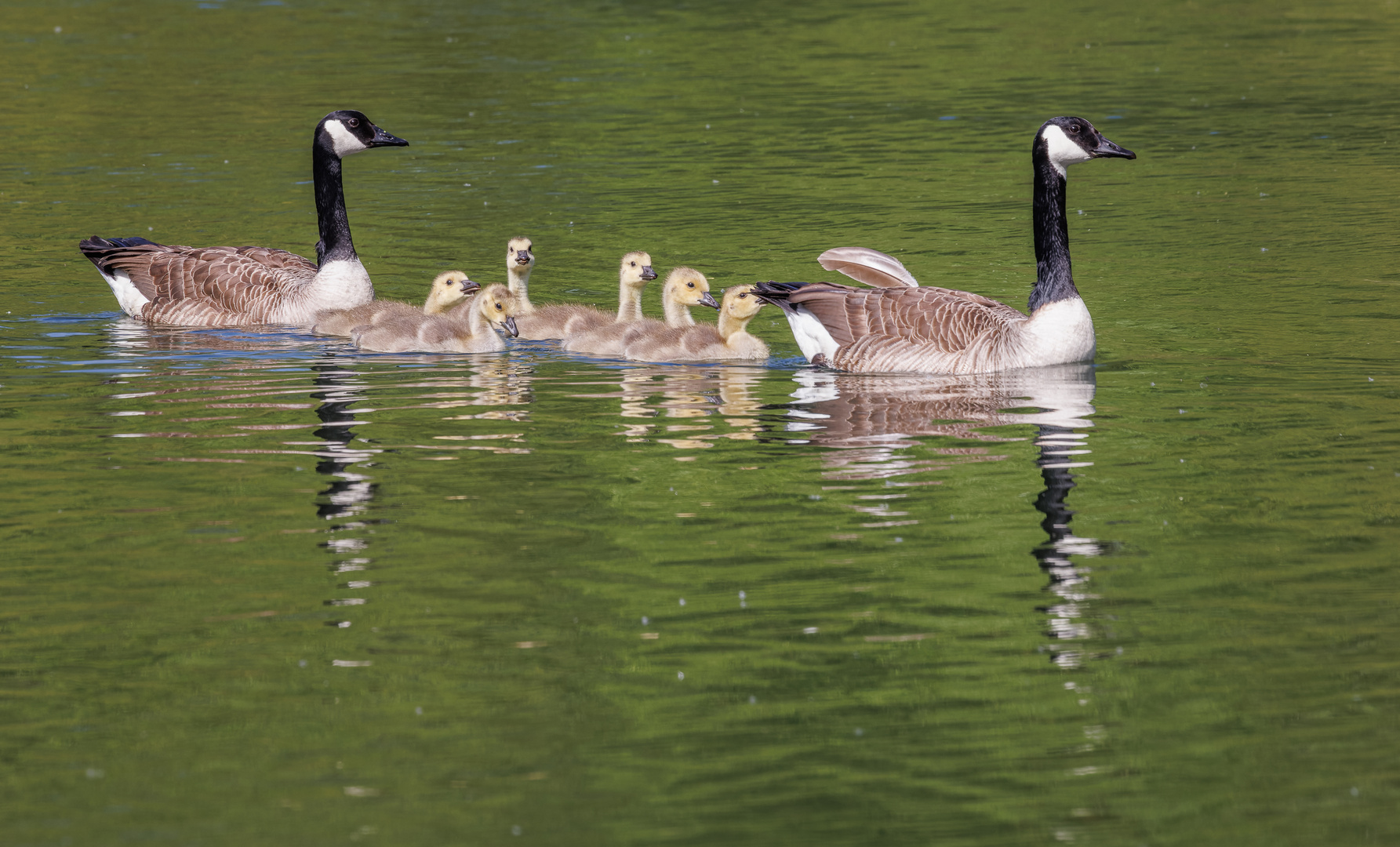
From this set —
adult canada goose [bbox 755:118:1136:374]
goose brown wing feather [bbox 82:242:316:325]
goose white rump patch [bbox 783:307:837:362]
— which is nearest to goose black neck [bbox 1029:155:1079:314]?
adult canada goose [bbox 755:118:1136:374]

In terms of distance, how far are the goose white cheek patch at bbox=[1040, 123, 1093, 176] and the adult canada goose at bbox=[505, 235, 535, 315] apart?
16.7 ft

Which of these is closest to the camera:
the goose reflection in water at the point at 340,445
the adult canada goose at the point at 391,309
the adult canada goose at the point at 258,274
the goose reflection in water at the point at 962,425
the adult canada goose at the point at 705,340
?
the goose reflection in water at the point at 962,425

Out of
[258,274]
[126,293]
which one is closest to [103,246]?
[126,293]

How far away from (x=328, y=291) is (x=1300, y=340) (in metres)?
9.49

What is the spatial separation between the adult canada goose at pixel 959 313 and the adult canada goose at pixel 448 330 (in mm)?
2586

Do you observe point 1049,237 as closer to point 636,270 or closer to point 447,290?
point 636,270

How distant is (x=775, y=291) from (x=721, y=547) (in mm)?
6028

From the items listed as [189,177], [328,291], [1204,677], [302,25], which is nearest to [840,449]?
[1204,677]

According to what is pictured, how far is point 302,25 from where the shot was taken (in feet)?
150

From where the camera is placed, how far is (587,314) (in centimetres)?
1814

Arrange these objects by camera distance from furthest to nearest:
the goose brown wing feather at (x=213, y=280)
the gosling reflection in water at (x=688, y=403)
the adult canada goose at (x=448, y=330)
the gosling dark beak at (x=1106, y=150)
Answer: the goose brown wing feather at (x=213, y=280) → the adult canada goose at (x=448, y=330) → the gosling dark beak at (x=1106, y=150) → the gosling reflection in water at (x=688, y=403)

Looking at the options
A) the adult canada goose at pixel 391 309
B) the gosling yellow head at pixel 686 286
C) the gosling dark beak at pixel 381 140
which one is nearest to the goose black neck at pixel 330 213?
the gosling dark beak at pixel 381 140

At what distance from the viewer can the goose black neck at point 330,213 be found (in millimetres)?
19547

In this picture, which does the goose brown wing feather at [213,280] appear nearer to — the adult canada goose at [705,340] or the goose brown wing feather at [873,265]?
the adult canada goose at [705,340]
